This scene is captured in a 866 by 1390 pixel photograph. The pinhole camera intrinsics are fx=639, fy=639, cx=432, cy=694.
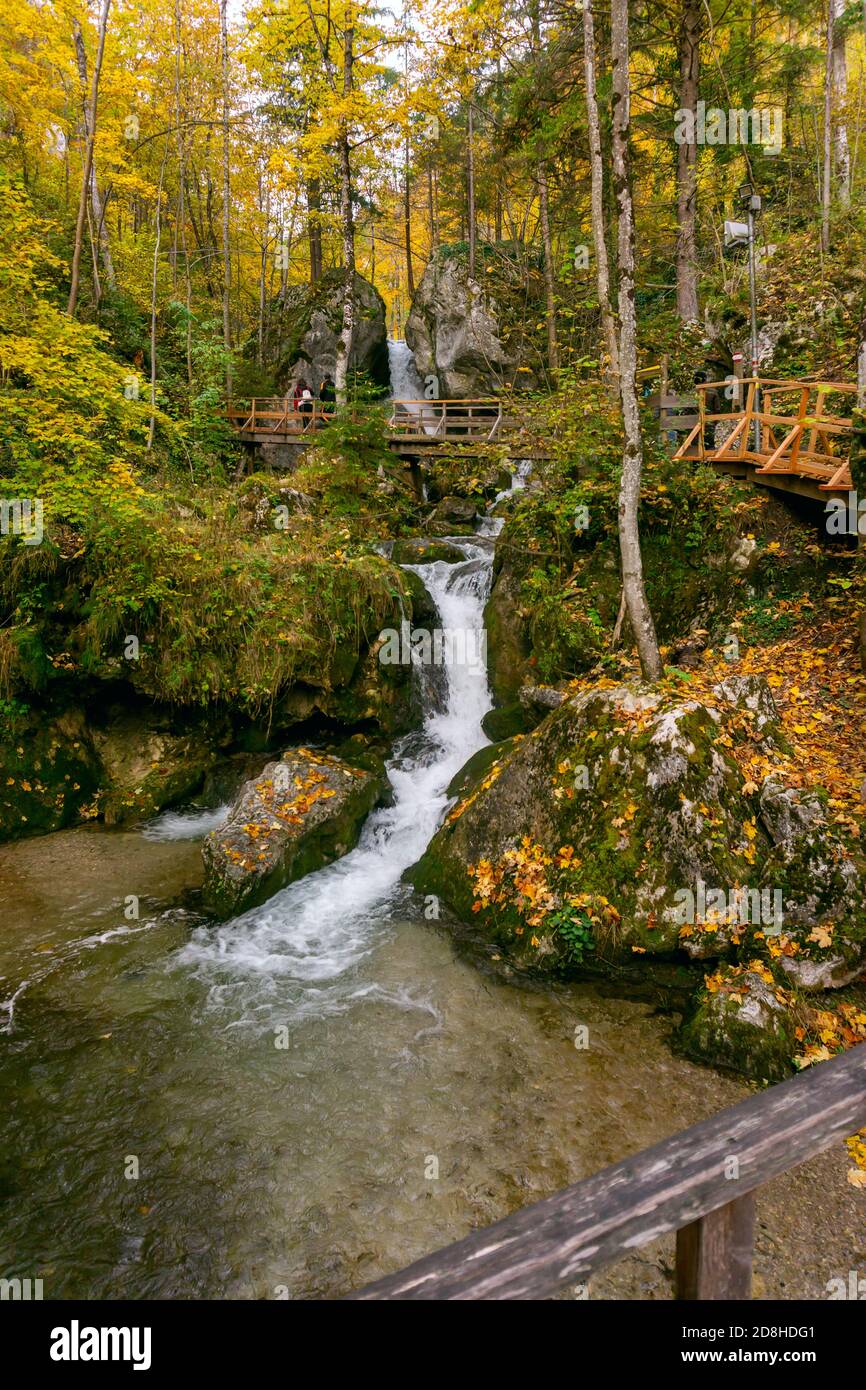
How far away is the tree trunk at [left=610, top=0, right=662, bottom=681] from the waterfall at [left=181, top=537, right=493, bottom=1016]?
368 centimetres

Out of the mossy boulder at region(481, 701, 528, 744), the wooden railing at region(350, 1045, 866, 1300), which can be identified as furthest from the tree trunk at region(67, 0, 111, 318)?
the wooden railing at region(350, 1045, 866, 1300)

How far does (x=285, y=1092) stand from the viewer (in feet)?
18.6

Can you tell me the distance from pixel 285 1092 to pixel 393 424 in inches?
678

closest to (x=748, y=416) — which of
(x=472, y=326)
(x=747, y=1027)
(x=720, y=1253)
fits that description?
(x=747, y=1027)

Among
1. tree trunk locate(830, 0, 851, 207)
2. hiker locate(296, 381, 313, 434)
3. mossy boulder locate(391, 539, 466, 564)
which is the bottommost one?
mossy boulder locate(391, 539, 466, 564)

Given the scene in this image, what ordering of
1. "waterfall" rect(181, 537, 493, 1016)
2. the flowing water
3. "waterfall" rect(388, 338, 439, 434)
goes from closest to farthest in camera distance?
the flowing water → "waterfall" rect(181, 537, 493, 1016) → "waterfall" rect(388, 338, 439, 434)

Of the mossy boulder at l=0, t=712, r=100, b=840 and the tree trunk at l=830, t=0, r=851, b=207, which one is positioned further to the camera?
the tree trunk at l=830, t=0, r=851, b=207

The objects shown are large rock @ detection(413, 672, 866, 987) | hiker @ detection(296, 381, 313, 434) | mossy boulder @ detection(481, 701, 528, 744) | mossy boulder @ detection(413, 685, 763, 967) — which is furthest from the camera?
hiker @ detection(296, 381, 313, 434)

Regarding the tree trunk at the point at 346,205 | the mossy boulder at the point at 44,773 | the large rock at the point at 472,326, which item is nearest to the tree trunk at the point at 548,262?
the large rock at the point at 472,326

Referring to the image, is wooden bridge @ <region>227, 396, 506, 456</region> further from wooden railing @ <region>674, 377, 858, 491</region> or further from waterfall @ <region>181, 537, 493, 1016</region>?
wooden railing @ <region>674, 377, 858, 491</region>

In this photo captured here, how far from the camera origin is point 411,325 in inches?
1040

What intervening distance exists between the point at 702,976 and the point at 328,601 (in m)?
7.80

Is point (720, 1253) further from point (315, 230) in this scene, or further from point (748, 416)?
point (315, 230)

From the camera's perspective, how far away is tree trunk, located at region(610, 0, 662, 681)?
7.75 m
